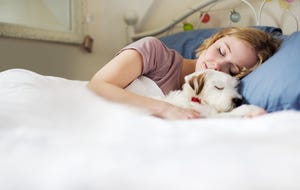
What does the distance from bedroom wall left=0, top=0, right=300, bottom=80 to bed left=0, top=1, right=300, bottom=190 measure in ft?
3.97

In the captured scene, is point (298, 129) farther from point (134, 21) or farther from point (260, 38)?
point (134, 21)

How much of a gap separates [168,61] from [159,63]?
0.16ft

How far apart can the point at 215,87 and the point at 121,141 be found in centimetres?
54

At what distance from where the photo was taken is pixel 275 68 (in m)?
0.90

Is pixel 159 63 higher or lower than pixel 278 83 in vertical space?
lower

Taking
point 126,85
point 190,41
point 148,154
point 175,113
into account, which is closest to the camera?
point 148,154

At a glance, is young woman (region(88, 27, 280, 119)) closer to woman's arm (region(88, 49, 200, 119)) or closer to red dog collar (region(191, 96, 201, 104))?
woman's arm (region(88, 49, 200, 119))

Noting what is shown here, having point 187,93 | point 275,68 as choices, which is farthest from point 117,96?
point 275,68

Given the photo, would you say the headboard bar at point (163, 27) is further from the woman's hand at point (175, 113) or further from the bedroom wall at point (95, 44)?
the woman's hand at point (175, 113)

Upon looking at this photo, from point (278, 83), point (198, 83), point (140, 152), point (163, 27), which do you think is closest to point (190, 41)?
point (163, 27)

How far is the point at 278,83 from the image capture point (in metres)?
0.84

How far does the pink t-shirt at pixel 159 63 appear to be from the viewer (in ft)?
3.67

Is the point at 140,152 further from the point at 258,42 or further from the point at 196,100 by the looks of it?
the point at 258,42

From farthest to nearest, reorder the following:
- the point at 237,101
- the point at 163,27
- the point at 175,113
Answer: the point at 163,27, the point at 237,101, the point at 175,113
